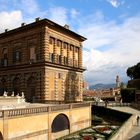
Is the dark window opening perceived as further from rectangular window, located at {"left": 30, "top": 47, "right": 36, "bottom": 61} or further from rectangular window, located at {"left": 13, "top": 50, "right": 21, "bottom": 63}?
rectangular window, located at {"left": 13, "top": 50, "right": 21, "bottom": 63}

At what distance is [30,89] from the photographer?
46.5m

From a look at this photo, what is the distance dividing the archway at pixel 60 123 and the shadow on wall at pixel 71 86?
13.5 meters

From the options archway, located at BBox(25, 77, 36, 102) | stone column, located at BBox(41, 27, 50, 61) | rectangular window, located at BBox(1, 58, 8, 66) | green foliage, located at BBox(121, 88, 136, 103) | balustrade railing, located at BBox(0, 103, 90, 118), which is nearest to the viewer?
balustrade railing, located at BBox(0, 103, 90, 118)

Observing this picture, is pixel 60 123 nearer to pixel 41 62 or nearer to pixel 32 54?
pixel 41 62

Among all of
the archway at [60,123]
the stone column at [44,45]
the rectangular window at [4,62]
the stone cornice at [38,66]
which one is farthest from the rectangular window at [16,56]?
the archway at [60,123]

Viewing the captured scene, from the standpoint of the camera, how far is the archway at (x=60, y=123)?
32.4 metres

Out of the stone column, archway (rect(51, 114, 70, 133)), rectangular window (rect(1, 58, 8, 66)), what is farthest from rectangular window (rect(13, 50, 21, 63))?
archway (rect(51, 114, 70, 133))

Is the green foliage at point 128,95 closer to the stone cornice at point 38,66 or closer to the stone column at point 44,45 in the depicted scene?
the stone cornice at point 38,66

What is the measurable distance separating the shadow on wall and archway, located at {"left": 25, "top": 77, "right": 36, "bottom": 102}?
6408 mm

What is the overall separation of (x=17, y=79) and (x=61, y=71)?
7846 millimetres

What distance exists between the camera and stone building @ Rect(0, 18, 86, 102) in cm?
4488

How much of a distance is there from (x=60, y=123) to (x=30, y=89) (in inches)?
551

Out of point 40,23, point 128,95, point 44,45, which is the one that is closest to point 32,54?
point 44,45

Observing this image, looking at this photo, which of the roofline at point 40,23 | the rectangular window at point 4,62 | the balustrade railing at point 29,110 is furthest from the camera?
the rectangular window at point 4,62
